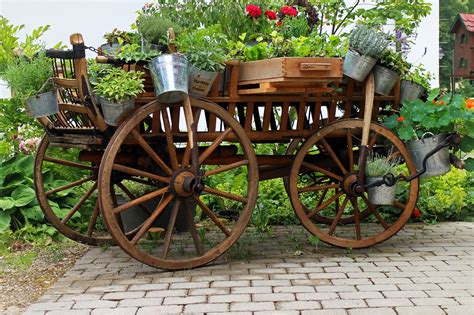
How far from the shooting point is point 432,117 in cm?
540

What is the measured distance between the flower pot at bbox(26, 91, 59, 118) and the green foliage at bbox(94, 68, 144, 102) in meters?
0.28

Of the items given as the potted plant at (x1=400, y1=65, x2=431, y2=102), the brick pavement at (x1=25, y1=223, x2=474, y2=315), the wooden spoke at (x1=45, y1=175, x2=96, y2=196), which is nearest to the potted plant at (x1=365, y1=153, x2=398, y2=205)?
the brick pavement at (x1=25, y1=223, x2=474, y2=315)

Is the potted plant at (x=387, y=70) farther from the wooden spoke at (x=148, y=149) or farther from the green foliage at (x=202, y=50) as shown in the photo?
the wooden spoke at (x=148, y=149)

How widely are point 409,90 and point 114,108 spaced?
2223mm

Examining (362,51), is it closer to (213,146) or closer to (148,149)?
(213,146)

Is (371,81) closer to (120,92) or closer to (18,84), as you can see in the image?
(120,92)

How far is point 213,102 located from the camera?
194 inches

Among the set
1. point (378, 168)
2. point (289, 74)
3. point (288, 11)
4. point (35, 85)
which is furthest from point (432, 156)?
point (35, 85)

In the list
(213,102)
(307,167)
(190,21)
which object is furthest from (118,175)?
(190,21)

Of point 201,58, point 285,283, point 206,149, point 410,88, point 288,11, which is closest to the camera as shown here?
point 285,283

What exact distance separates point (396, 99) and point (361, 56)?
56cm

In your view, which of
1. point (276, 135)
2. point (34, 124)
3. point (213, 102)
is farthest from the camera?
point (34, 124)

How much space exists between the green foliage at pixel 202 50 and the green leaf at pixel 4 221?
2268mm

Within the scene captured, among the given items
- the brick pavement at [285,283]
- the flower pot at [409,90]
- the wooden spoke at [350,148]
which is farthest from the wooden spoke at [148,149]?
the flower pot at [409,90]
